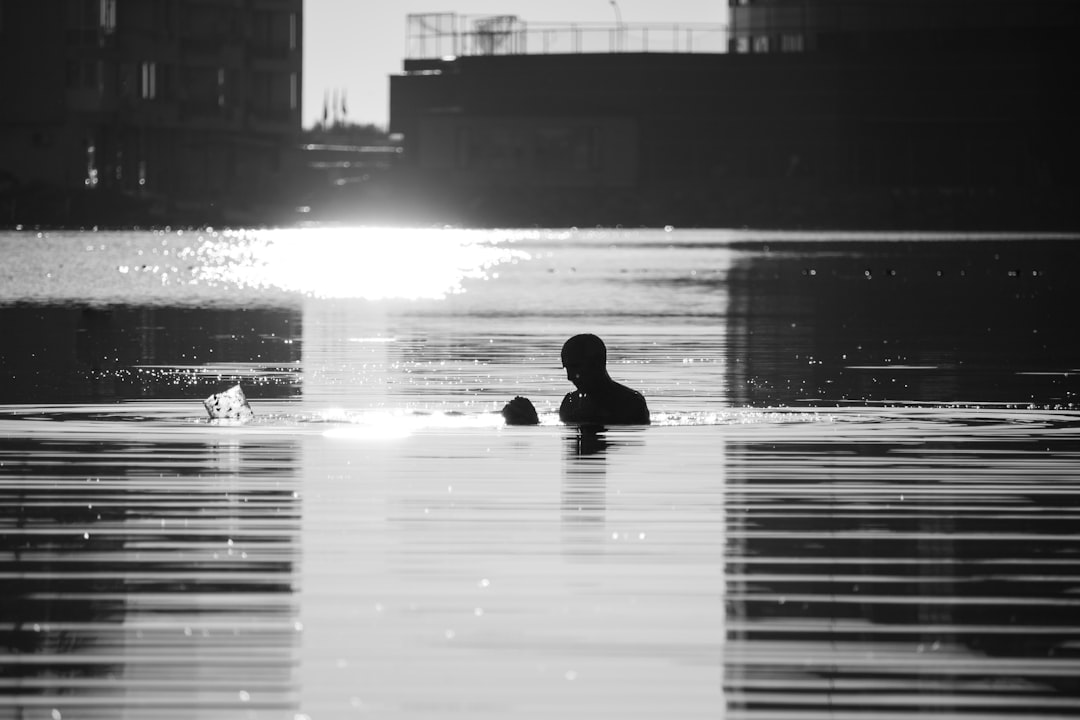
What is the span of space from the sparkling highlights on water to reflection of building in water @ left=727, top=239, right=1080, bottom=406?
29.7ft

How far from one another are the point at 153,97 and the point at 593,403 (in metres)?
125

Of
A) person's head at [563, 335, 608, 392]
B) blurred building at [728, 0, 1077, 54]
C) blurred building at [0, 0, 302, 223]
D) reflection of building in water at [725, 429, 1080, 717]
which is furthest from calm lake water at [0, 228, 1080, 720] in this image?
blurred building at [728, 0, 1077, 54]

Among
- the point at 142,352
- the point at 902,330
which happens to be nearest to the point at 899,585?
the point at 142,352

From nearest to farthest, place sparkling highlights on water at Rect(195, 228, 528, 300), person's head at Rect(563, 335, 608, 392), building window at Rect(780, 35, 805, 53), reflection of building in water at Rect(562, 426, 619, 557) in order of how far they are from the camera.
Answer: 1. reflection of building in water at Rect(562, 426, 619, 557)
2. person's head at Rect(563, 335, 608, 392)
3. sparkling highlights on water at Rect(195, 228, 528, 300)
4. building window at Rect(780, 35, 805, 53)

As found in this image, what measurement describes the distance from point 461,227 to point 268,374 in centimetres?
12988

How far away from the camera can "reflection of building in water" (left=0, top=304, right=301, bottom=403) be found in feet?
89.4

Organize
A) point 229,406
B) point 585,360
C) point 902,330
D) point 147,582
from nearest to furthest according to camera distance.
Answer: point 147,582 < point 585,360 < point 229,406 < point 902,330

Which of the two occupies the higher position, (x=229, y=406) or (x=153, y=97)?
(x=153, y=97)

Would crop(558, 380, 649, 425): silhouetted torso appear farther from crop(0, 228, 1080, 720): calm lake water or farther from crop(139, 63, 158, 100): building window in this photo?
crop(139, 63, 158, 100): building window

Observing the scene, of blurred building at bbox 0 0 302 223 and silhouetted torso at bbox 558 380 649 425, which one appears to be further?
blurred building at bbox 0 0 302 223

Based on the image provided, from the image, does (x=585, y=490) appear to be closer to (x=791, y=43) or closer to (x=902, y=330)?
(x=902, y=330)

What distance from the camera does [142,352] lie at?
35.0m

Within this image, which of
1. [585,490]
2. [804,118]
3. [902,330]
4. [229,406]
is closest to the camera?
[585,490]

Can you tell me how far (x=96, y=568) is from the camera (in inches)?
520
